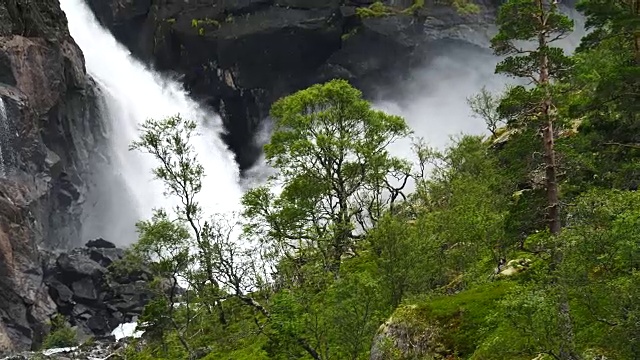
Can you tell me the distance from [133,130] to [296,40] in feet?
89.7

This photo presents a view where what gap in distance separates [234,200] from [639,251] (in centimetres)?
8601

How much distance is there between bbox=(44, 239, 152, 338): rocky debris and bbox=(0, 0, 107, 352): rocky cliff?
8.05ft

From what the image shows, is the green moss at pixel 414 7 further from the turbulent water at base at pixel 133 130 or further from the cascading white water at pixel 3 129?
the cascading white water at pixel 3 129

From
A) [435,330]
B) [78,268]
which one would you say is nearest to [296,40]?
[78,268]

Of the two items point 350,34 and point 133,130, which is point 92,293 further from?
point 350,34

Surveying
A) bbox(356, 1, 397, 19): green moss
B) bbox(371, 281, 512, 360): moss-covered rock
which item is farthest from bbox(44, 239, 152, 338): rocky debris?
bbox(371, 281, 512, 360): moss-covered rock

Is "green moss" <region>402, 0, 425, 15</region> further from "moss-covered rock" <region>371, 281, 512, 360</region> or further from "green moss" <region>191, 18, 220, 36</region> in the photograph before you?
"moss-covered rock" <region>371, 281, 512, 360</region>

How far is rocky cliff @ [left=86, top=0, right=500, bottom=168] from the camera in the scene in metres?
92.2

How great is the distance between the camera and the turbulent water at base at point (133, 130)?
8675 cm

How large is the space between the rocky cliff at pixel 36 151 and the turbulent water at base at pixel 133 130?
6.64 meters

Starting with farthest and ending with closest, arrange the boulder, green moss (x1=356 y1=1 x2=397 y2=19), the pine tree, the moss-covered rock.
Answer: green moss (x1=356 y1=1 x2=397 y2=19) → the boulder → the moss-covered rock → the pine tree

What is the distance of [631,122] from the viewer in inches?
718

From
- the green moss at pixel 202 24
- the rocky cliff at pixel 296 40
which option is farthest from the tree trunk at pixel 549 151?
the green moss at pixel 202 24

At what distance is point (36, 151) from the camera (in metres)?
66.6
